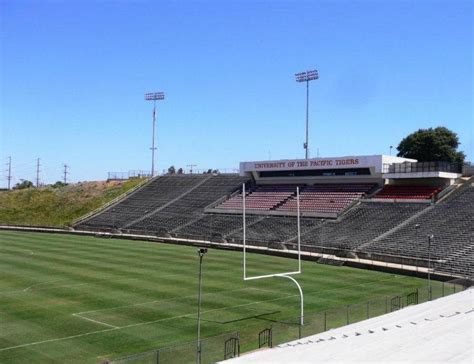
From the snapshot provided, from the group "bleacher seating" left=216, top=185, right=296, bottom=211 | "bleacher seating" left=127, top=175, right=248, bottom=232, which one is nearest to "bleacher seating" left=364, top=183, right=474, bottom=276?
"bleacher seating" left=216, top=185, right=296, bottom=211

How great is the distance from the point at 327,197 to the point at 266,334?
46.6 meters

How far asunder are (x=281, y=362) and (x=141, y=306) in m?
16.9

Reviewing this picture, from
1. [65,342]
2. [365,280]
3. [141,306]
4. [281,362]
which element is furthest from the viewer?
[365,280]

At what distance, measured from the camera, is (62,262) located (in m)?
46.3

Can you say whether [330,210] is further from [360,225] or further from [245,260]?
[245,260]

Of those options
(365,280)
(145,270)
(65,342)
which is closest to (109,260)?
(145,270)

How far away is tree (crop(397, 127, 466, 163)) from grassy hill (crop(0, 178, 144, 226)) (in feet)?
161

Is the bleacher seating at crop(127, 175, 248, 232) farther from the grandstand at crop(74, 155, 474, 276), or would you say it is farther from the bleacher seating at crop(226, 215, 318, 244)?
the bleacher seating at crop(226, 215, 318, 244)

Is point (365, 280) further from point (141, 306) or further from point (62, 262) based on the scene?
point (62, 262)

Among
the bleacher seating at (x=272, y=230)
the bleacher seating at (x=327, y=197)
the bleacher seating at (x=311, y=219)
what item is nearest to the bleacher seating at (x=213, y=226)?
the bleacher seating at (x=311, y=219)

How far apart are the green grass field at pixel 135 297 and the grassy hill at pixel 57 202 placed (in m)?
Answer: 36.8

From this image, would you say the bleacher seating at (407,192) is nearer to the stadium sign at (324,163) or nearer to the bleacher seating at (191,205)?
the stadium sign at (324,163)

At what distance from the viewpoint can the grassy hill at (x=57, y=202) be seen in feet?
294

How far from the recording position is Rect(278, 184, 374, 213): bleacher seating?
218 feet
